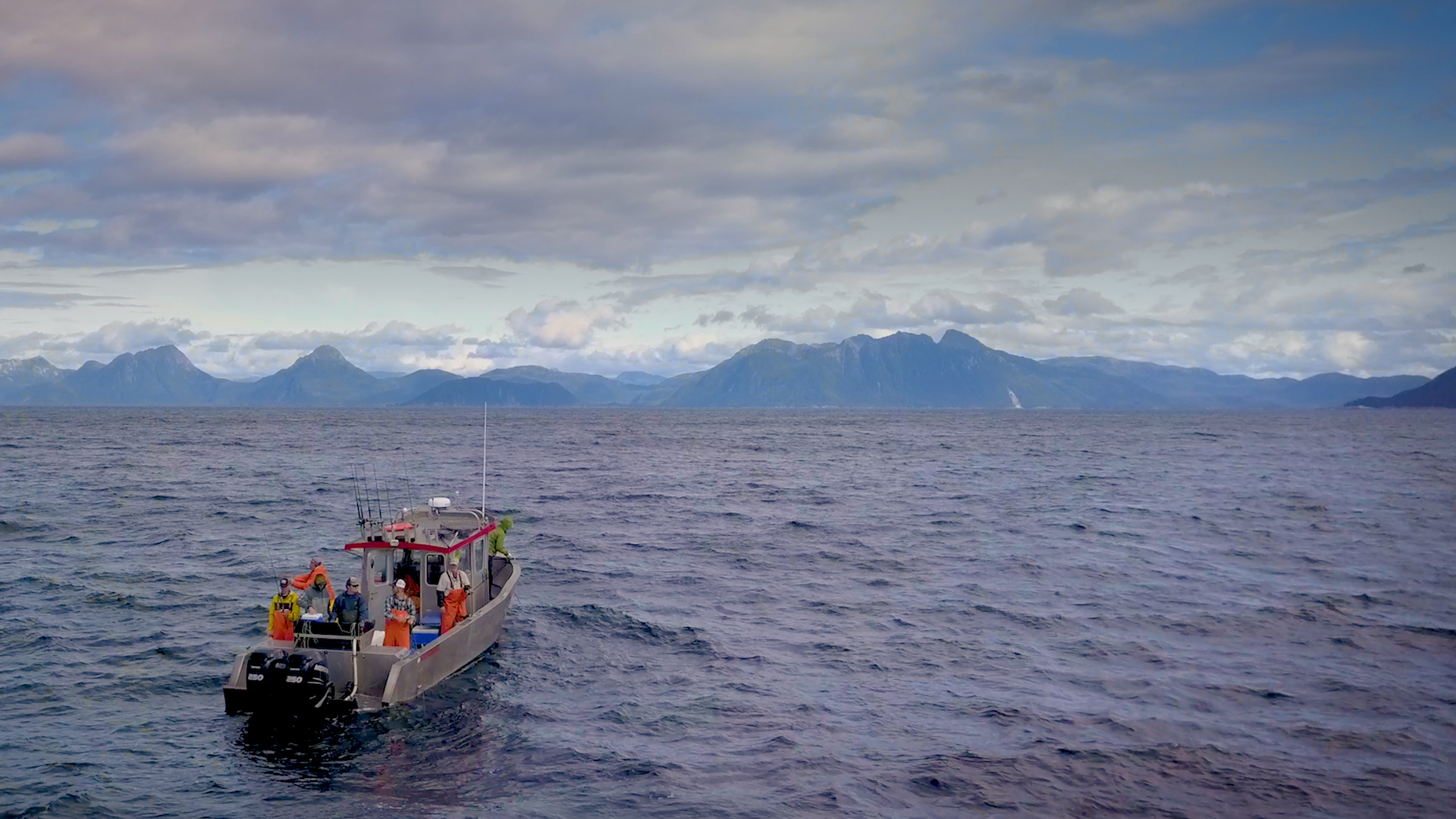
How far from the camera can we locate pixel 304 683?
1966 cm

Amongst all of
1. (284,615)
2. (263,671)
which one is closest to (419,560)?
(284,615)

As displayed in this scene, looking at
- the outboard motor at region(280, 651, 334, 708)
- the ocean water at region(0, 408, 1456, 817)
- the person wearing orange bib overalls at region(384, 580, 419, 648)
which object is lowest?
the ocean water at region(0, 408, 1456, 817)

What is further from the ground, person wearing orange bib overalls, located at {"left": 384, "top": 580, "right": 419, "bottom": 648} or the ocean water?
person wearing orange bib overalls, located at {"left": 384, "top": 580, "right": 419, "bottom": 648}

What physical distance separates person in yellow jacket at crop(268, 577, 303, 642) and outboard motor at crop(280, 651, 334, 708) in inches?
50.4

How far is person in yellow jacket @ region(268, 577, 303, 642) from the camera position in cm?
2095

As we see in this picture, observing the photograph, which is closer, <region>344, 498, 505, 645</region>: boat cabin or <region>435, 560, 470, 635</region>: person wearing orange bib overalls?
<region>435, 560, 470, 635</region>: person wearing orange bib overalls

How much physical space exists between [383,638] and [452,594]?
80.3 inches

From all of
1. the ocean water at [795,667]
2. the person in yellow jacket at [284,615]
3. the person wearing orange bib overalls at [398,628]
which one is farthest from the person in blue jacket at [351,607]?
the ocean water at [795,667]

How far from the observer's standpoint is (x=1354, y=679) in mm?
24422

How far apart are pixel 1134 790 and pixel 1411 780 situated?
551 cm

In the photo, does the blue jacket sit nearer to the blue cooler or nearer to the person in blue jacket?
the person in blue jacket

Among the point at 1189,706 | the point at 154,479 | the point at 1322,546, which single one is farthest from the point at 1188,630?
the point at 154,479

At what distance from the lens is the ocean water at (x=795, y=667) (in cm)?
1775

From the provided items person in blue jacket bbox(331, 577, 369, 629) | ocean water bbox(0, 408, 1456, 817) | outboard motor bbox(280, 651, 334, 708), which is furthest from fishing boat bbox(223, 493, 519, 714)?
ocean water bbox(0, 408, 1456, 817)
